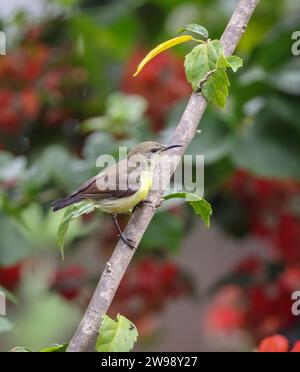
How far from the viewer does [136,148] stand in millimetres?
1701

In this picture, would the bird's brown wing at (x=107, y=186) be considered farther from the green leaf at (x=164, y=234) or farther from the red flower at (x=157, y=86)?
the red flower at (x=157, y=86)

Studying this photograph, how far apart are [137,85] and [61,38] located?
36 cm

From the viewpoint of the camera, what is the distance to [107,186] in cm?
155

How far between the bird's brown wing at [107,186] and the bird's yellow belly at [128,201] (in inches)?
0.5

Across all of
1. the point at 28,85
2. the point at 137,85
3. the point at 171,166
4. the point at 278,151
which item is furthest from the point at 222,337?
the point at 171,166

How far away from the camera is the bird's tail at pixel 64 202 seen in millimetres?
1451

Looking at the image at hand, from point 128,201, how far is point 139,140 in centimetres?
67

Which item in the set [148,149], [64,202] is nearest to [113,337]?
[64,202]

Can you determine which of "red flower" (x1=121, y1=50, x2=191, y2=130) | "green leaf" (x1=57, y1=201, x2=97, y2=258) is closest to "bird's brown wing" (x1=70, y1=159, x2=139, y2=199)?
"green leaf" (x1=57, y1=201, x2=97, y2=258)

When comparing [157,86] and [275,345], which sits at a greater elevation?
[157,86]

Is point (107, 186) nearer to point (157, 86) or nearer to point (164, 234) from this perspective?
point (164, 234)

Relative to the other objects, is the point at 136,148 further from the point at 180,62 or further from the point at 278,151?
the point at 180,62

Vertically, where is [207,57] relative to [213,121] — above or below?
below

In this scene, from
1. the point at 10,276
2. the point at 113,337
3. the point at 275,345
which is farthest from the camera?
the point at 10,276
